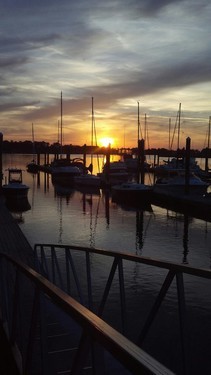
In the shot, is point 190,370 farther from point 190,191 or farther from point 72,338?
point 190,191

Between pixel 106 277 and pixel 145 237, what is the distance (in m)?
9.68

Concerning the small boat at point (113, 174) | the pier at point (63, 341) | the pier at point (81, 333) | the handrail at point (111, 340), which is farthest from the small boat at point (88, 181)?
the handrail at point (111, 340)

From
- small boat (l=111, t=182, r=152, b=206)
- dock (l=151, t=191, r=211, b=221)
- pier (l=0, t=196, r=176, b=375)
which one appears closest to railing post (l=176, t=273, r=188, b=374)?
pier (l=0, t=196, r=176, b=375)

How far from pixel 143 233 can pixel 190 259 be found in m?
6.79

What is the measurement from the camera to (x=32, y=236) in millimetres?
23406

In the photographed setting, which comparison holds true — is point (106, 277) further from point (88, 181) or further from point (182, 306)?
point (88, 181)

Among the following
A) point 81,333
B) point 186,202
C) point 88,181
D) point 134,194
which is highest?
point 81,333

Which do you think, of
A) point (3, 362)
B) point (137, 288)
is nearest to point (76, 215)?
point (137, 288)

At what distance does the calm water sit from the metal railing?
16.2 inches

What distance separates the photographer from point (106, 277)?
49.1 feet

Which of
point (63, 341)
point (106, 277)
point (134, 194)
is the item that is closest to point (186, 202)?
point (134, 194)

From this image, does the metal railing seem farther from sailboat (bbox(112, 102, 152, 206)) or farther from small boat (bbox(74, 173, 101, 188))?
small boat (bbox(74, 173, 101, 188))

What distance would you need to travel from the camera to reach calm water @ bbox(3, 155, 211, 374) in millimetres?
9936

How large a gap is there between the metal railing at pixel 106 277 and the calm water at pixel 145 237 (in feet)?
1.35
